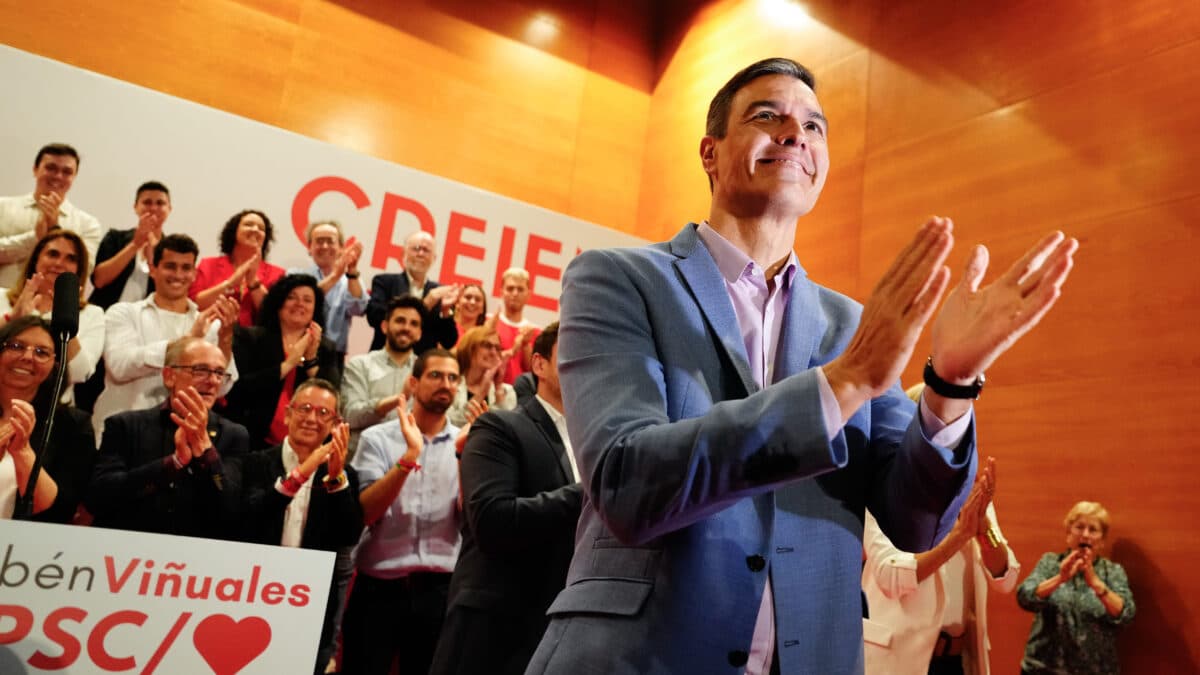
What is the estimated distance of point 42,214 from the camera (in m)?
5.09

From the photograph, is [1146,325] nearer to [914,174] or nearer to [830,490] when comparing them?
[914,174]

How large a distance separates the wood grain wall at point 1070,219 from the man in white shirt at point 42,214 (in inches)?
196

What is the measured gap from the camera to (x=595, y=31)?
9.70m

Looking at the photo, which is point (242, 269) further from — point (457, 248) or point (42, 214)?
point (457, 248)

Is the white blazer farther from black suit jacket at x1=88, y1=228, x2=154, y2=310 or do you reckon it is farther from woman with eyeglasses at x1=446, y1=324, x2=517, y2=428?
black suit jacket at x1=88, y1=228, x2=154, y2=310

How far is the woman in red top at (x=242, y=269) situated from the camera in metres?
5.38

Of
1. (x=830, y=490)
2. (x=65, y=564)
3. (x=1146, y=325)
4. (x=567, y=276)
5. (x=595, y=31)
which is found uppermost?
(x=595, y=31)

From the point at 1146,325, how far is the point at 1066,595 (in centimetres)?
151

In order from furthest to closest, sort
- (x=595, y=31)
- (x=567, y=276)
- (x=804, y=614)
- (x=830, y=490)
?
1. (x=595, y=31)
2. (x=567, y=276)
3. (x=830, y=490)
4. (x=804, y=614)

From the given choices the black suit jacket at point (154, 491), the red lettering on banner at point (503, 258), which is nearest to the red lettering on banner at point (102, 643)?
the black suit jacket at point (154, 491)

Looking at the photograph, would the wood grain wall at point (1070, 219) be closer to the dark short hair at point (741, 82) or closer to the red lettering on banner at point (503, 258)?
the red lettering on banner at point (503, 258)

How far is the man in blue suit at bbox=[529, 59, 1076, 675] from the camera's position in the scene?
959 millimetres

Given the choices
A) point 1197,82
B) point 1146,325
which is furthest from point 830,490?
point 1197,82

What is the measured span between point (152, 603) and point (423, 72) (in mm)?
7259
